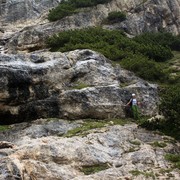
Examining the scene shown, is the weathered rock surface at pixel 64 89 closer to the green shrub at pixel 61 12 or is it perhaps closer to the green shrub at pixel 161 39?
the green shrub at pixel 161 39

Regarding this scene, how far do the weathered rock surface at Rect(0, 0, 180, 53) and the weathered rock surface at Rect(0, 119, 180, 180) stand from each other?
16174mm

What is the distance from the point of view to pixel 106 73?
936 inches

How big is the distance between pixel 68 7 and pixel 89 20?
271cm

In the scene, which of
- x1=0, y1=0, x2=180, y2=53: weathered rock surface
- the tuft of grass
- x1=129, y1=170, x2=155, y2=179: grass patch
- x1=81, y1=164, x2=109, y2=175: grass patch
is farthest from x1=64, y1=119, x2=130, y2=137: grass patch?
x1=0, y1=0, x2=180, y2=53: weathered rock surface

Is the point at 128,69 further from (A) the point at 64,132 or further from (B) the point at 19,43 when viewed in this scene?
(B) the point at 19,43

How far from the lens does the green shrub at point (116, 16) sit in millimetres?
37334

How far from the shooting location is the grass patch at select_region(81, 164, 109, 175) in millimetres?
14664

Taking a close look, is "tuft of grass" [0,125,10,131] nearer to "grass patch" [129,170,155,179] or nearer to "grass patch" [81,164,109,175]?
"grass patch" [81,164,109,175]

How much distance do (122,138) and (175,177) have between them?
12.8 feet

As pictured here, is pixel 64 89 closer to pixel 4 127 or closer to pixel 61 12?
pixel 4 127

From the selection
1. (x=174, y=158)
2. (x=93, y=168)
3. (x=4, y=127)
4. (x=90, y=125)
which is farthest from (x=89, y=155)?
(x=4, y=127)

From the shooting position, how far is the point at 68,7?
38.0 meters

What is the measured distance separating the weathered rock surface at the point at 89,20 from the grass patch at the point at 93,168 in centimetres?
1927

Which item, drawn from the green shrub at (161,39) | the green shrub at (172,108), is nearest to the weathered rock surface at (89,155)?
the green shrub at (172,108)
